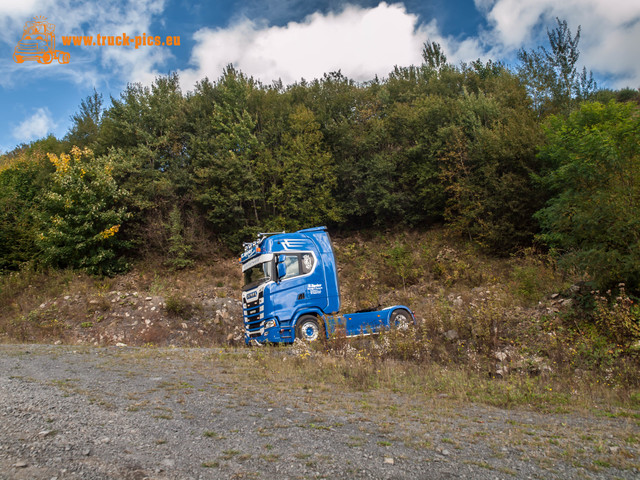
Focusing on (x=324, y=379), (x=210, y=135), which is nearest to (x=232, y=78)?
(x=210, y=135)

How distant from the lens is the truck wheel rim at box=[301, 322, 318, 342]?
12.1 metres

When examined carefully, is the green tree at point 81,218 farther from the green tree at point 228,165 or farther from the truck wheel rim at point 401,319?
the truck wheel rim at point 401,319

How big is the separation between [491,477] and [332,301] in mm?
9864

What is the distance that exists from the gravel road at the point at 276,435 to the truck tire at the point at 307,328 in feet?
17.5

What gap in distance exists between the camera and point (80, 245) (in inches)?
933

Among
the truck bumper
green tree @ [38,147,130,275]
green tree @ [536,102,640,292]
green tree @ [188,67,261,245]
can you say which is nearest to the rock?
green tree @ [536,102,640,292]

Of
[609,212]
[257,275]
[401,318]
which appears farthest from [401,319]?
[609,212]

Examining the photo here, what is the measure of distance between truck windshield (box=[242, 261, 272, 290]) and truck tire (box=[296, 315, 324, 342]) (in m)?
1.80

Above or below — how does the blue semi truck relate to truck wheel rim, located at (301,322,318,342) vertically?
above

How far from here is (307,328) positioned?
1225 cm

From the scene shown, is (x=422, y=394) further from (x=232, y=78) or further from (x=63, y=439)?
(x=232, y=78)

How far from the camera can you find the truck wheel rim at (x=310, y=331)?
39.7 ft

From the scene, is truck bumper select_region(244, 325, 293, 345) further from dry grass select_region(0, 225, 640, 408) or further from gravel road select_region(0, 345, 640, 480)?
gravel road select_region(0, 345, 640, 480)

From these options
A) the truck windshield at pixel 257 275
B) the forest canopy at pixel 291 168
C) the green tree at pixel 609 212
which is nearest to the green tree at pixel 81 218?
the forest canopy at pixel 291 168
